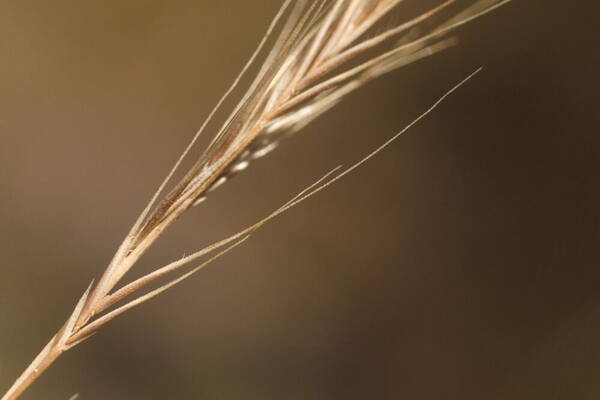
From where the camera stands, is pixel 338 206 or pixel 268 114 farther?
pixel 338 206

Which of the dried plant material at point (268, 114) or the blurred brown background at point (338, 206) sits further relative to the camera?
the blurred brown background at point (338, 206)

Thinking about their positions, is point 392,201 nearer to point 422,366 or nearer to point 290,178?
point 290,178

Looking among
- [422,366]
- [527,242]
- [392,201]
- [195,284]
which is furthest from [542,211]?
[195,284]

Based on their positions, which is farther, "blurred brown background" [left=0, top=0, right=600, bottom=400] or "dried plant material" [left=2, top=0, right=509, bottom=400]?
"blurred brown background" [left=0, top=0, right=600, bottom=400]

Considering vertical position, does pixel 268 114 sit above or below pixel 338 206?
above

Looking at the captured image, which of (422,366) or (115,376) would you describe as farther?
(422,366)

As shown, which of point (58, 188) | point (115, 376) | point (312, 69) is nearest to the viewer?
point (312, 69)

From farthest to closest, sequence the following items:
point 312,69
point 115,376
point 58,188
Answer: point 58,188 < point 115,376 < point 312,69

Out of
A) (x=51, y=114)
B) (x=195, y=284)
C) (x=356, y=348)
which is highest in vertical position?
(x=51, y=114)
